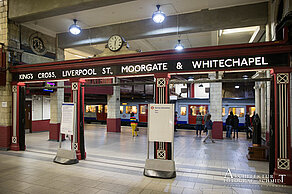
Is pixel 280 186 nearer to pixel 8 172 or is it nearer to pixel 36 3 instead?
pixel 8 172

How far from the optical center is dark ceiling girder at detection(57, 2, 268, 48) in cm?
726

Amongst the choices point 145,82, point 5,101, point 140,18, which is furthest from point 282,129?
point 5,101

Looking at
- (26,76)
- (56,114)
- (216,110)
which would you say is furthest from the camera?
(216,110)

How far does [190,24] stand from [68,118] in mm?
5717

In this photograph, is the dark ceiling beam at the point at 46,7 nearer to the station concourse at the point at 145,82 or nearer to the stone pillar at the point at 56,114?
the station concourse at the point at 145,82

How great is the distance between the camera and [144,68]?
607cm

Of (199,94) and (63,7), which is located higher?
(63,7)

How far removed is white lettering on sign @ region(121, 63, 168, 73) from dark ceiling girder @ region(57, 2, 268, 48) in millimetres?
2956

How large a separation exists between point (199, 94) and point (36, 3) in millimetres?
20198

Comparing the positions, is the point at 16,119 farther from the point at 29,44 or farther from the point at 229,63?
the point at 229,63

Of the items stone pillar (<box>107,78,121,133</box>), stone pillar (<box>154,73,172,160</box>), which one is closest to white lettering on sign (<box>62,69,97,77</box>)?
stone pillar (<box>154,73,172,160</box>)

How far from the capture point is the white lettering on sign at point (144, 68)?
19.3ft

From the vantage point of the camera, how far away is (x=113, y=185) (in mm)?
4613

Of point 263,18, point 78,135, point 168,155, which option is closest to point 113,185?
point 168,155
